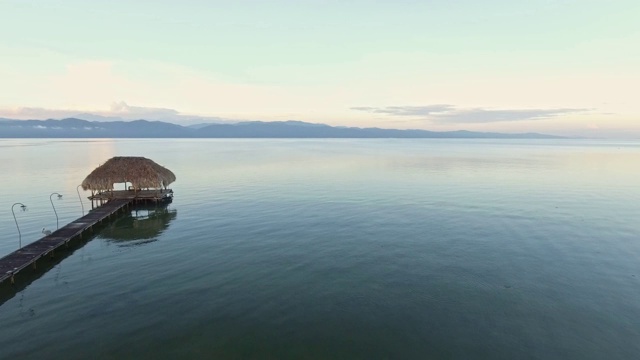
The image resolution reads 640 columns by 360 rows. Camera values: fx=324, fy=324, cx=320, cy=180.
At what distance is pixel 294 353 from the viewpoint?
13.9 meters

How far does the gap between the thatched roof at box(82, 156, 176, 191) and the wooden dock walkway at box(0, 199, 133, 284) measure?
4023 mm

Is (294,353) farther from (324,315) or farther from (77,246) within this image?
(77,246)

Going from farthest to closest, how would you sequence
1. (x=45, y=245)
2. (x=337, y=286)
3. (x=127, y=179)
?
(x=127, y=179) < (x=45, y=245) < (x=337, y=286)

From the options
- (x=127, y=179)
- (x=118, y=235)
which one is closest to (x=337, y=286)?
(x=118, y=235)

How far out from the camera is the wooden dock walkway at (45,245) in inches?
795

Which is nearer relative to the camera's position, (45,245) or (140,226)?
(45,245)

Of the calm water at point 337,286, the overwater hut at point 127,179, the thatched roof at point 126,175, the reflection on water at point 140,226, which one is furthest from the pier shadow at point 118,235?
the thatched roof at point 126,175

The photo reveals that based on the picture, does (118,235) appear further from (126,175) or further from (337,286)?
(337,286)

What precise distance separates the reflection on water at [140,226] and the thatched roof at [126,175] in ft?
11.2

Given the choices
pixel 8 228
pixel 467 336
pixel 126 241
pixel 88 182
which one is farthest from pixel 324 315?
pixel 88 182

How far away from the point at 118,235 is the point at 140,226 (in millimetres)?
3096

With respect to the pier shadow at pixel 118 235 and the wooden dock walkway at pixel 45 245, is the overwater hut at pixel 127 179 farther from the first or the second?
the wooden dock walkway at pixel 45 245

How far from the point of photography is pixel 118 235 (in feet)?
99.5

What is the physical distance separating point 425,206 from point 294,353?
1163 inches
